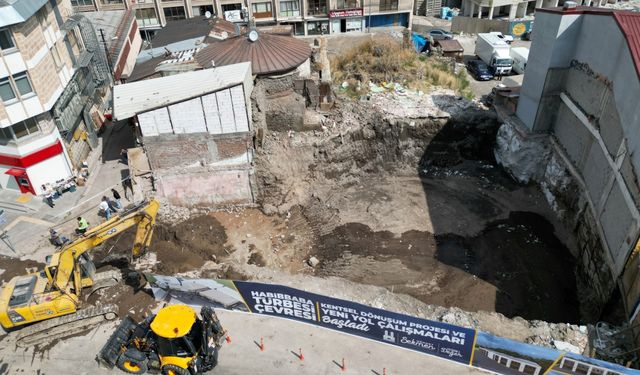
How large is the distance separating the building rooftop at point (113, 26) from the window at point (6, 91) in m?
15.5

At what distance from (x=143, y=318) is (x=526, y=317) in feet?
54.1

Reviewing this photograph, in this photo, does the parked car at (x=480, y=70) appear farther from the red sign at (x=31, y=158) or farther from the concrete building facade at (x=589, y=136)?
the red sign at (x=31, y=158)

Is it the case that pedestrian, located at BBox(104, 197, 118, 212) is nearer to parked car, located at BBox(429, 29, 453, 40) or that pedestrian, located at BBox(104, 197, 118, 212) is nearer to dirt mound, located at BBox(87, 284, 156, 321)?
dirt mound, located at BBox(87, 284, 156, 321)

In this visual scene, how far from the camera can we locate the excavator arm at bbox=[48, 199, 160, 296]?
59.1ft

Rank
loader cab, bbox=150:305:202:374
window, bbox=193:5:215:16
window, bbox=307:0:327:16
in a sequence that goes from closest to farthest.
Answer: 1. loader cab, bbox=150:305:202:374
2. window, bbox=307:0:327:16
3. window, bbox=193:5:215:16

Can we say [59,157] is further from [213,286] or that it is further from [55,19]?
[213,286]

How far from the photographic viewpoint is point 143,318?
61.5 feet

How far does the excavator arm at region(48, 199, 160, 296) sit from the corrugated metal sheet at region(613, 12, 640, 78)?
70.8ft

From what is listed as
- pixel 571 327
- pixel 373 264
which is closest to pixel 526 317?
pixel 571 327

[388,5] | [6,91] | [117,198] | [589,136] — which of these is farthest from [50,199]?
[388,5]

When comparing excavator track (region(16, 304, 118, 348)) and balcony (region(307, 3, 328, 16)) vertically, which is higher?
balcony (region(307, 3, 328, 16))

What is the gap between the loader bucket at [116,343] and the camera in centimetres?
1616

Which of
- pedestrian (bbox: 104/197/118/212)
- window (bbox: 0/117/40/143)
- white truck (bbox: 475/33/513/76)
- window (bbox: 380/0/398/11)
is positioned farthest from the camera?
window (bbox: 380/0/398/11)

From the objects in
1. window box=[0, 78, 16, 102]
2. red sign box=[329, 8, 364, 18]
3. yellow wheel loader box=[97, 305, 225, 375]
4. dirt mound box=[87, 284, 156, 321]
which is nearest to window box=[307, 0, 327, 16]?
red sign box=[329, 8, 364, 18]
